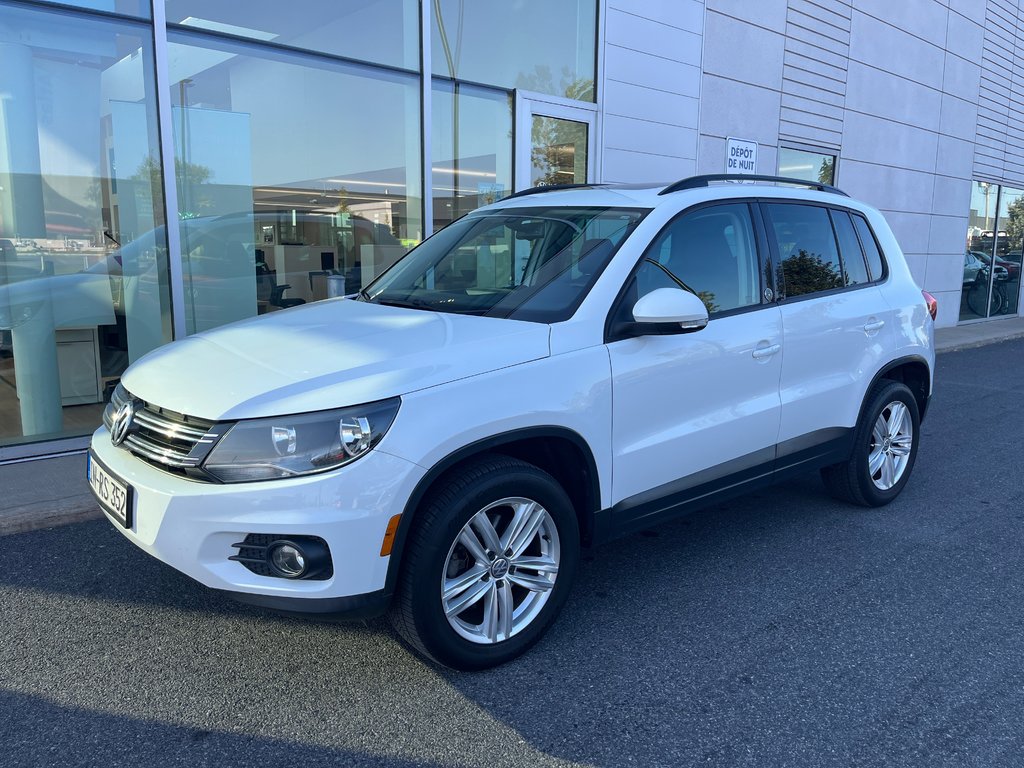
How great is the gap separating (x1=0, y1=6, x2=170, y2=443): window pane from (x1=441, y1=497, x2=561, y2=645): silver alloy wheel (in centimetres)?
461

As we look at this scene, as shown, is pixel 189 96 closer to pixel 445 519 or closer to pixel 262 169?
pixel 262 169

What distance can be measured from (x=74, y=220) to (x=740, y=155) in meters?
8.42

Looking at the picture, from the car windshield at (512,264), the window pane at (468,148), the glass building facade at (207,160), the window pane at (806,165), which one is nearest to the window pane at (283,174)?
the glass building facade at (207,160)

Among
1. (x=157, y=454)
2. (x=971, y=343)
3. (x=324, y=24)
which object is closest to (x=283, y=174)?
(x=324, y=24)

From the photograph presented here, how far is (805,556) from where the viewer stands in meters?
4.25

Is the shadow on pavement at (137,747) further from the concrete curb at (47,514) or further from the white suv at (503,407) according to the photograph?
the concrete curb at (47,514)

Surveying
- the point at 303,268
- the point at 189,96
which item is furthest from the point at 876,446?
the point at 189,96

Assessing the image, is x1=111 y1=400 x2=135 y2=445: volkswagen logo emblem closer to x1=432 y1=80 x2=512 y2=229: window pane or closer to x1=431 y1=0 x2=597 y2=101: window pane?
x1=432 y1=80 x2=512 y2=229: window pane

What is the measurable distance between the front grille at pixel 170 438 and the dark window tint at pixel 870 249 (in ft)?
12.7

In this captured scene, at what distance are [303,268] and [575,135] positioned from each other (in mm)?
3758

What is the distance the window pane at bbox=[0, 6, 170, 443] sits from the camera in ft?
19.5

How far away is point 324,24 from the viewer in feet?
24.5

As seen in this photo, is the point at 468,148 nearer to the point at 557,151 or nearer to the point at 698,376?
the point at 557,151

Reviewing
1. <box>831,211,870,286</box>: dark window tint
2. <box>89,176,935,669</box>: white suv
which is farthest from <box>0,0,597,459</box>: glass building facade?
<box>831,211,870,286</box>: dark window tint
